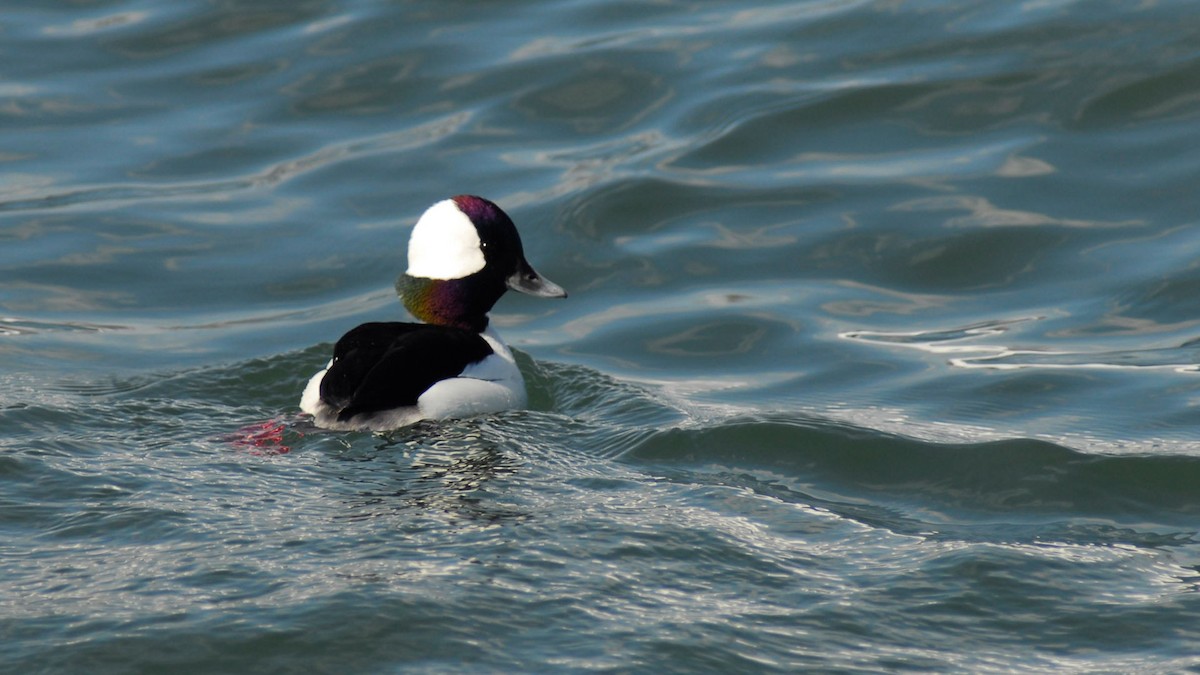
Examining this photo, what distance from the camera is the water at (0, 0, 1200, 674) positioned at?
459 centimetres

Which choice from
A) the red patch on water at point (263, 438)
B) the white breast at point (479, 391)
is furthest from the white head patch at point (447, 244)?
the red patch on water at point (263, 438)

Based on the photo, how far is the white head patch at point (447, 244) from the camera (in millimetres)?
7535

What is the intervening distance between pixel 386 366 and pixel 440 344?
38cm


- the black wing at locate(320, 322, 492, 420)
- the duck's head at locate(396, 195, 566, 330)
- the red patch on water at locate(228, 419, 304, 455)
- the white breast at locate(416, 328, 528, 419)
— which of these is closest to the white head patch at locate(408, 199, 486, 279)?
the duck's head at locate(396, 195, 566, 330)

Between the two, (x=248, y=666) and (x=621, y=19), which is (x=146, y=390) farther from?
(x=621, y=19)

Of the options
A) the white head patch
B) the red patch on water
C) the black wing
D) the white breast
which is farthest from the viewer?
the white head patch

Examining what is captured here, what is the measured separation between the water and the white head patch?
0.72 metres

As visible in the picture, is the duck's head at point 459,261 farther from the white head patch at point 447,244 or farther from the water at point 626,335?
the water at point 626,335

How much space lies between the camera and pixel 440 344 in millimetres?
6887

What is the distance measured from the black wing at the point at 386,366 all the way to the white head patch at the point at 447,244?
641 millimetres

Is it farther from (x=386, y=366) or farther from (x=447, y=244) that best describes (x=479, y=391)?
(x=447, y=244)

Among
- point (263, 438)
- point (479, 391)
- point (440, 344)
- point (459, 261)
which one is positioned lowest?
point (263, 438)

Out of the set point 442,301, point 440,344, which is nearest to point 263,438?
point 440,344

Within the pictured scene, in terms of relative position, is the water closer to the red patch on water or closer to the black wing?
the red patch on water
